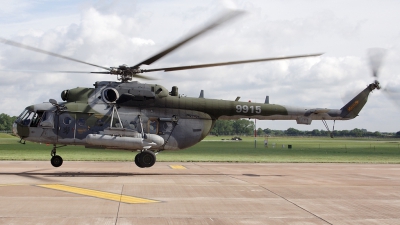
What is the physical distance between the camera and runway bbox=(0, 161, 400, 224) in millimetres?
9219

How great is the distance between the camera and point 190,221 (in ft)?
29.5

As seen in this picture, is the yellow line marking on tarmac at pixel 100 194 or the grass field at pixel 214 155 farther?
the grass field at pixel 214 155

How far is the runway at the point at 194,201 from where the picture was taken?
30.2ft

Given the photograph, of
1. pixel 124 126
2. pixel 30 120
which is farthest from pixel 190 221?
pixel 30 120

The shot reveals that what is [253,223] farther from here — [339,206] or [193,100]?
[193,100]

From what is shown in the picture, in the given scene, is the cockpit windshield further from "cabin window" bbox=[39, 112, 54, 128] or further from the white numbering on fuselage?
the white numbering on fuselage

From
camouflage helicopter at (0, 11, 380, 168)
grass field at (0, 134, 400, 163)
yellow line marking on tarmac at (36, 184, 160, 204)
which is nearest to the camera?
yellow line marking on tarmac at (36, 184, 160, 204)

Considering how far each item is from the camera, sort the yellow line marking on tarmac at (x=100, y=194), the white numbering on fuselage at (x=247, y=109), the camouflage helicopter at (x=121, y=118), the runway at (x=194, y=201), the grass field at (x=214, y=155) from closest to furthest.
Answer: the runway at (x=194, y=201), the yellow line marking on tarmac at (x=100, y=194), the camouflage helicopter at (x=121, y=118), the white numbering on fuselage at (x=247, y=109), the grass field at (x=214, y=155)

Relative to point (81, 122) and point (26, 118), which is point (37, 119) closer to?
point (26, 118)

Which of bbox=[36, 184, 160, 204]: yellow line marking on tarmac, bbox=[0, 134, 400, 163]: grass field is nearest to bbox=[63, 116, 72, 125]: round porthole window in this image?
bbox=[36, 184, 160, 204]: yellow line marking on tarmac

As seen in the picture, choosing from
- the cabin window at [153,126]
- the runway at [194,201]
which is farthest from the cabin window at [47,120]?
the cabin window at [153,126]

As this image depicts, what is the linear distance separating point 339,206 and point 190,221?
4131 millimetres

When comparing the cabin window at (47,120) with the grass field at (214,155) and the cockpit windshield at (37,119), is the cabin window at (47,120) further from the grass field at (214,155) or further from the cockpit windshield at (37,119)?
the grass field at (214,155)

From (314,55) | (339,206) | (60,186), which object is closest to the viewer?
(339,206)
